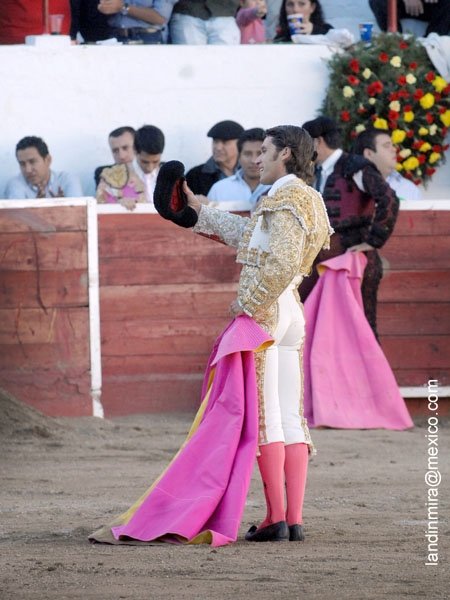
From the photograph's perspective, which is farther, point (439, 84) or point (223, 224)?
point (439, 84)

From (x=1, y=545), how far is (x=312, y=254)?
131 cm

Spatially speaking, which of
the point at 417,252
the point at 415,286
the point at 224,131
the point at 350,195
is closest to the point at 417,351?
the point at 415,286

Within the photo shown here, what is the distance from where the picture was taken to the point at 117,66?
306 inches

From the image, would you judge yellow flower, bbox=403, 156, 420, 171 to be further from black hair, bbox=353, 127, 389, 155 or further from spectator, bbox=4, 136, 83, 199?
spectator, bbox=4, 136, 83, 199

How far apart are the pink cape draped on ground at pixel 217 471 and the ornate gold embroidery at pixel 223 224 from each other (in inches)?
12.6

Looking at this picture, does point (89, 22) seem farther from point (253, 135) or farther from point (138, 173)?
point (253, 135)

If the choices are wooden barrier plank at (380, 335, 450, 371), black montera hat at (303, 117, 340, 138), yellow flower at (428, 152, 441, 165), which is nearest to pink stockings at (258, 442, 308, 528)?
black montera hat at (303, 117, 340, 138)

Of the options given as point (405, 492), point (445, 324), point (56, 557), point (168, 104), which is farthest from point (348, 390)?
point (56, 557)

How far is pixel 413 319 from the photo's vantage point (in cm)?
707

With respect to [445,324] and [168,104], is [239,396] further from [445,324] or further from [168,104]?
[168,104]

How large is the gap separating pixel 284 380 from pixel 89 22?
16.5 ft

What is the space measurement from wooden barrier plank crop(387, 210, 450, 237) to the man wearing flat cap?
56 cm

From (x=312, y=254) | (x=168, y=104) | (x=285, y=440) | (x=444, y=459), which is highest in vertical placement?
(x=168, y=104)

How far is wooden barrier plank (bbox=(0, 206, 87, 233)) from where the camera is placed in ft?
21.5
